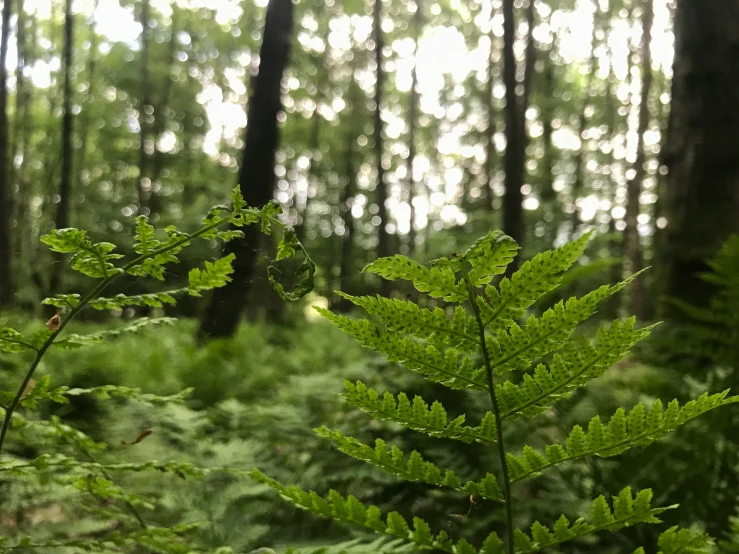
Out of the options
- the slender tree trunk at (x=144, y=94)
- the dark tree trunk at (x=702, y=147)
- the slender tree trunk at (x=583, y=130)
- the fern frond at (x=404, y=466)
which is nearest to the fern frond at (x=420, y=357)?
the fern frond at (x=404, y=466)

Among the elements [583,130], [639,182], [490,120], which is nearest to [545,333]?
[639,182]

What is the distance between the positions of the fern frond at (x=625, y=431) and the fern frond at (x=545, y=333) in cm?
11

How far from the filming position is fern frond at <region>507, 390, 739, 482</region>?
24.4 inches

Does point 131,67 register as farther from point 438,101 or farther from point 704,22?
point 704,22

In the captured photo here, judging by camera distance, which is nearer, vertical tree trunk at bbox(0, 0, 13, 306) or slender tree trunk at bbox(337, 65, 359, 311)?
vertical tree trunk at bbox(0, 0, 13, 306)

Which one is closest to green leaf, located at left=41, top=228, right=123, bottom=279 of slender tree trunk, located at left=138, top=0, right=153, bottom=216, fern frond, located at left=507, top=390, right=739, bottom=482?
fern frond, located at left=507, top=390, right=739, bottom=482

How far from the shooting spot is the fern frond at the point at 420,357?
2.16 ft

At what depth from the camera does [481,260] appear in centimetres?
60

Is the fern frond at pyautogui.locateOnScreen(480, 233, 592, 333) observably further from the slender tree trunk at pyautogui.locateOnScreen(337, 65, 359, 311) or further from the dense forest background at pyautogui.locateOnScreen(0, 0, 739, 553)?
the slender tree trunk at pyautogui.locateOnScreen(337, 65, 359, 311)

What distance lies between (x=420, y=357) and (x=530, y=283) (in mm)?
171

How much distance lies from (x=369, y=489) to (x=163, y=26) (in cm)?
1497

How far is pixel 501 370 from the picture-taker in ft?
2.19

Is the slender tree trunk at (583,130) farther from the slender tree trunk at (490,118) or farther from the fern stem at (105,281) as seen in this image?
the fern stem at (105,281)

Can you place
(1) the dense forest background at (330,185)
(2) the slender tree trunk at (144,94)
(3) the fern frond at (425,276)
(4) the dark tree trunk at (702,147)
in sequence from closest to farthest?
1. (3) the fern frond at (425,276)
2. (1) the dense forest background at (330,185)
3. (4) the dark tree trunk at (702,147)
4. (2) the slender tree trunk at (144,94)
